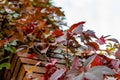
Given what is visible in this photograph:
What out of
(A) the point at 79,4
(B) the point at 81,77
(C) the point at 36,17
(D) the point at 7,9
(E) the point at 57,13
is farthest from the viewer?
(A) the point at 79,4

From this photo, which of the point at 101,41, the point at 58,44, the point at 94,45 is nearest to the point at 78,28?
the point at 94,45

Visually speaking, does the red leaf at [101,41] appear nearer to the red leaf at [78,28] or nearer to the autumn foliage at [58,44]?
the autumn foliage at [58,44]

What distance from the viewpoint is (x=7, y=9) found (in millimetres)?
1971

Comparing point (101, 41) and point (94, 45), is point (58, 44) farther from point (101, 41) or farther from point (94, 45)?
point (94, 45)

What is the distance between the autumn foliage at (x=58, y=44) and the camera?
0.78 metres

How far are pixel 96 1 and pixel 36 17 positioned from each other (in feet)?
4.57

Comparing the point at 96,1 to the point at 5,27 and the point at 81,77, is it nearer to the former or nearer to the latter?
the point at 5,27

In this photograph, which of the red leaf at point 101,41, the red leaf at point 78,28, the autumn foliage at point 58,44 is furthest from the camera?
the red leaf at point 101,41

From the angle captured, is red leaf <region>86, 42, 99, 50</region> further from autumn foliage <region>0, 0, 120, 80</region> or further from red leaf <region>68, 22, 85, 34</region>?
red leaf <region>68, 22, 85, 34</region>

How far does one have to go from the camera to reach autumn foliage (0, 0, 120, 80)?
0.78 metres

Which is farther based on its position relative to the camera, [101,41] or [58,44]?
[58,44]

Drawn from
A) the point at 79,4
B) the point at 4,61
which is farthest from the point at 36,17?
the point at 79,4

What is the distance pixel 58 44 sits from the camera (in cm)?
140

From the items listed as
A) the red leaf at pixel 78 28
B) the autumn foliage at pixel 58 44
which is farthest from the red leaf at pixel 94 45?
the red leaf at pixel 78 28
